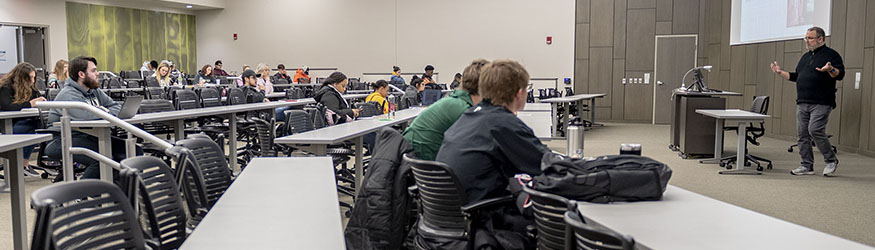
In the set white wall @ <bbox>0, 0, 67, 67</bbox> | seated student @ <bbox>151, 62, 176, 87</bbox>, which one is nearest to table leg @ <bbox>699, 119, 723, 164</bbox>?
seated student @ <bbox>151, 62, 176, 87</bbox>

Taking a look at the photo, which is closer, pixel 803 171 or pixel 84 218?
pixel 84 218

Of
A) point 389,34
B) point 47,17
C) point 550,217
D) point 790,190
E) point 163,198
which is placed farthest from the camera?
point 389,34

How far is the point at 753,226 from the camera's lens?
207 centimetres

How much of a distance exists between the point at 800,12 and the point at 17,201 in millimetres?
10192

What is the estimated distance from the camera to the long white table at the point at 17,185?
379 centimetres

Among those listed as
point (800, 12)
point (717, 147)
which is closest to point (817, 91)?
point (717, 147)

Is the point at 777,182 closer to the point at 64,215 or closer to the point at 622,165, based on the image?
the point at 622,165

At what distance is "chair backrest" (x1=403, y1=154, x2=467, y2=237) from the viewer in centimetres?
291

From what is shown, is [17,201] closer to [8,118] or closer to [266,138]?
[266,138]

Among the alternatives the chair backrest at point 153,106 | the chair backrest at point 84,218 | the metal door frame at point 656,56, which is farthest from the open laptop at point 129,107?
the metal door frame at point 656,56

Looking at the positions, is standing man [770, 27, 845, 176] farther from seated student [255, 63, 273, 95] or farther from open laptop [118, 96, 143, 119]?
seated student [255, 63, 273, 95]

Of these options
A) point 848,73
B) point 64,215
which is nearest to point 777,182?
point 848,73

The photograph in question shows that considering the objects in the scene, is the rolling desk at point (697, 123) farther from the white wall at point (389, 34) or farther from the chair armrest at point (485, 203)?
the white wall at point (389, 34)

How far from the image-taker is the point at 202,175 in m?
3.00
